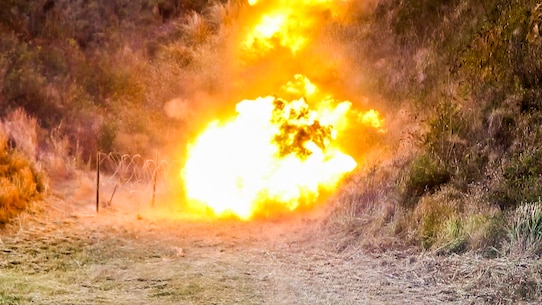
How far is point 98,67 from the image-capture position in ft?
46.4

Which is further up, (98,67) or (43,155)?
(98,67)

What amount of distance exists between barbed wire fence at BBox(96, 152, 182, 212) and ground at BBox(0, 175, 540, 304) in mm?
1353

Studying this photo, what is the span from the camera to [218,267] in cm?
677

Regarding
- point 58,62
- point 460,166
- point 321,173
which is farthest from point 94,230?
point 58,62

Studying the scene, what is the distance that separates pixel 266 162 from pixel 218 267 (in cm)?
276

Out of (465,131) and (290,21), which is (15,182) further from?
(465,131)

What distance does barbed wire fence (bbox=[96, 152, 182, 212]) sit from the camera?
1014 cm

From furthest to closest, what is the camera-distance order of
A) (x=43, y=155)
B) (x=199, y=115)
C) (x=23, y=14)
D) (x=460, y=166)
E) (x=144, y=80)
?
(x=23, y=14) → (x=144, y=80) → (x=199, y=115) → (x=43, y=155) → (x=460, y=166)

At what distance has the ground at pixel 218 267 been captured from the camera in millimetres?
5801

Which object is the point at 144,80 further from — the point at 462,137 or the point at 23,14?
the point at 462,137

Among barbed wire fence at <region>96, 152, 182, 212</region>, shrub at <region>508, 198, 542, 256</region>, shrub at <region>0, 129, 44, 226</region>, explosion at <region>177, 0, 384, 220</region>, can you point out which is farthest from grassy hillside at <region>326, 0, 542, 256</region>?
shrub at <region>0, 129, 44, 226</region>

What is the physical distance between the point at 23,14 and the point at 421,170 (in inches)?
444

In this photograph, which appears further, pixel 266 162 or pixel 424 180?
pixel 266 162

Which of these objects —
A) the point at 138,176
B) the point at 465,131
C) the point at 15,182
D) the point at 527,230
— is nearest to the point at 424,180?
the point at 465,131
